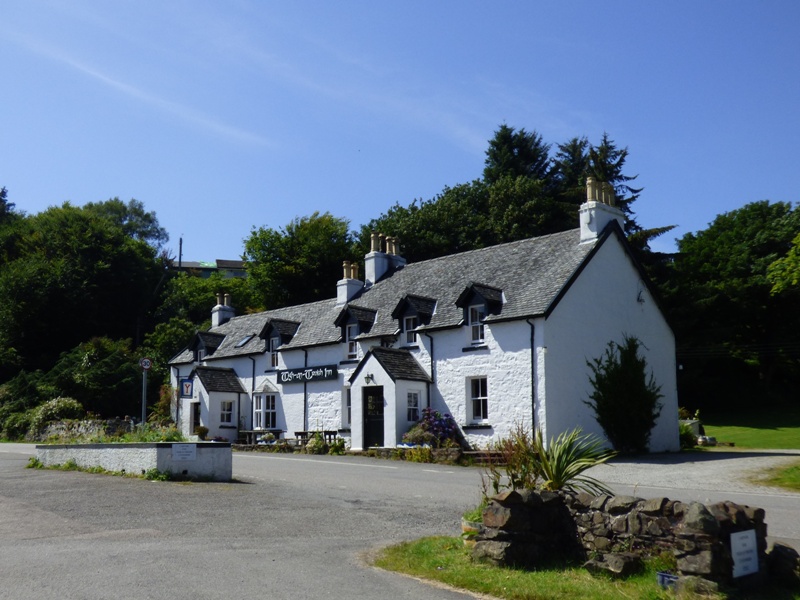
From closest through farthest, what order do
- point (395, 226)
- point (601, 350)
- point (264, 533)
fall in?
point (264, 533) → point (601, 350) → point (395, 226)

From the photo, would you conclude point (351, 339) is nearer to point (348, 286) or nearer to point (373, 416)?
point (348, 286)

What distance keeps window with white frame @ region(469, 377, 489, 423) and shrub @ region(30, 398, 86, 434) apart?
81.0ft

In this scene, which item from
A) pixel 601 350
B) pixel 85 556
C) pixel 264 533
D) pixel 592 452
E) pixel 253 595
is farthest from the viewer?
pixel 601 350

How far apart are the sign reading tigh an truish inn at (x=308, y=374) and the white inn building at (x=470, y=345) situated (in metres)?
0.08

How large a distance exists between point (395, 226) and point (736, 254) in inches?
914

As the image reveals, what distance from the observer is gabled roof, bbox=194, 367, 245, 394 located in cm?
3797

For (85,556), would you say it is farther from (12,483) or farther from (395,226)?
(395,226)

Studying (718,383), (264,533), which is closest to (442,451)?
(264,533)

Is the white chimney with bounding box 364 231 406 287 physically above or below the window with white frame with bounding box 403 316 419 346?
above

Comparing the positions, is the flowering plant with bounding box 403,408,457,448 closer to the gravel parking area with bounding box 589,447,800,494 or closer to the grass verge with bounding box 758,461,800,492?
the gravel parking area with bounding box 589,447,800,494

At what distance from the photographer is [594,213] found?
28828 mm

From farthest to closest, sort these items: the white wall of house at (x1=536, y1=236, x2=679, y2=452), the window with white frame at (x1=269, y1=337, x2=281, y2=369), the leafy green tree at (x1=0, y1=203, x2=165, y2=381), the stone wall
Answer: the leafy green tree at (x1=0, y1=203, x2=165, y2=381) < the window with white frame at (x1=269, y1=337, x2=281, y2=369) < the stone wall < the white wall of house at (x1=536, y1=236, x2=679, y2=452)

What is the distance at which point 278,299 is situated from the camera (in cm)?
6106

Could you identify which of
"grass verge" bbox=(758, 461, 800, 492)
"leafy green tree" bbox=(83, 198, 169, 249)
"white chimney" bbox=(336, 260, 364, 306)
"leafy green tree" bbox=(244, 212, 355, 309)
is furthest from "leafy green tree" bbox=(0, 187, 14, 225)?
"grass verge" bbox=(758, 461, 800, 492)
